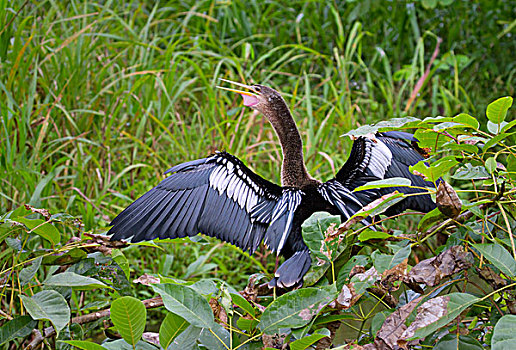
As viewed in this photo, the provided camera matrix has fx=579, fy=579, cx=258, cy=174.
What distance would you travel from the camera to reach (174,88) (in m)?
3.09

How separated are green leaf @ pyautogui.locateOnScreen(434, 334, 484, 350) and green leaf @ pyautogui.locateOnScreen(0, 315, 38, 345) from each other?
0.59 m

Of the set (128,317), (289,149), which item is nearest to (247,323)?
(128,317)

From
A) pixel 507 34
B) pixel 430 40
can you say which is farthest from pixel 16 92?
pixel 507 34

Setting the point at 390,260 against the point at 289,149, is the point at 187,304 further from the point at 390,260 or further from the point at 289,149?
the point at 289,149

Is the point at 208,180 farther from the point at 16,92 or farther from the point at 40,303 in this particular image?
the point at 16,92

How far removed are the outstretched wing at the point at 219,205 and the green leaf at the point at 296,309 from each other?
2.04ft

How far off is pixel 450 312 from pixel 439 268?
0.08 meters

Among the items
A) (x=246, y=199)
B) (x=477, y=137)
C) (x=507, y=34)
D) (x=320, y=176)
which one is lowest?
(x=320, y=176)

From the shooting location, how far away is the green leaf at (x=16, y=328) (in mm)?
870

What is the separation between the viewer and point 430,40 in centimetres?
437

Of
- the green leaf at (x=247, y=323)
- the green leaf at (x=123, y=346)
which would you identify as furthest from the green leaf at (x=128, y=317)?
the green leaf at (x=247, y=323)

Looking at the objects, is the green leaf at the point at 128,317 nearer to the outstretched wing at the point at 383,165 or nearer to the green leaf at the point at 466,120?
the green leaf at the point at 466,120

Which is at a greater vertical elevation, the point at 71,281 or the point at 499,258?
the point at 499,258

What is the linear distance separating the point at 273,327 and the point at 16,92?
2253mm
